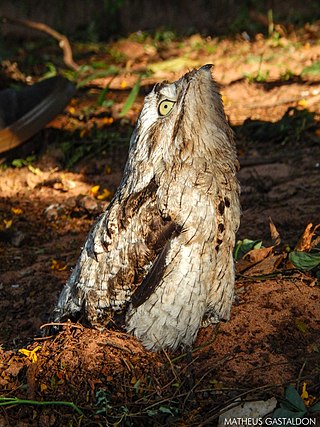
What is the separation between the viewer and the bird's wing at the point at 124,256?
136 inches

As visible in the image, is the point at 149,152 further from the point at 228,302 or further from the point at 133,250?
the point at 228,302

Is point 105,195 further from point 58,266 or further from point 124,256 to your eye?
point 124,256

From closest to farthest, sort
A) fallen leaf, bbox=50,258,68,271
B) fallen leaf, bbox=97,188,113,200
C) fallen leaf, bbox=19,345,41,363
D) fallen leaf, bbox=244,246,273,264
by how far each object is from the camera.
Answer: fallen leaf, bbox=19,345,41,363, fallen leaf, bbox=244,246,273,264, fallen leaf, bbox=50,258,68,271, fallen leaf, bbox=97,188,113,200

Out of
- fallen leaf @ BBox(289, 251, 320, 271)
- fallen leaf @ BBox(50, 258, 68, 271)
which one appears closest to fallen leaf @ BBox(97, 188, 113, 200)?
fallen leaf @ BBox(50, 258, 68, 271)

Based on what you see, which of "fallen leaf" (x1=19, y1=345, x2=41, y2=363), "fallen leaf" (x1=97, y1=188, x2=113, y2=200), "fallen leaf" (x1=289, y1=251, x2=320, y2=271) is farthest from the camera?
"fallen leaf" (x1=97, y1=188, x2=113, y2=200)

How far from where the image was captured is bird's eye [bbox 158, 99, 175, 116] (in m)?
3.38

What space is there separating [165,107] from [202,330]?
1.21 metres

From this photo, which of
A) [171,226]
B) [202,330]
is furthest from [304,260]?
[171,226]

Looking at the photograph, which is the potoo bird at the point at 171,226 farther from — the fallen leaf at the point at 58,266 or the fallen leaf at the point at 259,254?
the fallen leaf at the point at 58,266

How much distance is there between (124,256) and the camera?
3.54 meters

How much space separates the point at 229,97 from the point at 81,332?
217 inches

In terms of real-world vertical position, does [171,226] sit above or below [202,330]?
above

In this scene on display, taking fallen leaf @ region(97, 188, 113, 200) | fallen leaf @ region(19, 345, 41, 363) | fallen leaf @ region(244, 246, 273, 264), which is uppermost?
fallen leaf @ region(244, 246, 273, 264)

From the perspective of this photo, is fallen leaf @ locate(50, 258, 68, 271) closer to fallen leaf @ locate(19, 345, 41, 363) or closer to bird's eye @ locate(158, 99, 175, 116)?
fallen leaf @ locate(19, 345, 41, 363)
